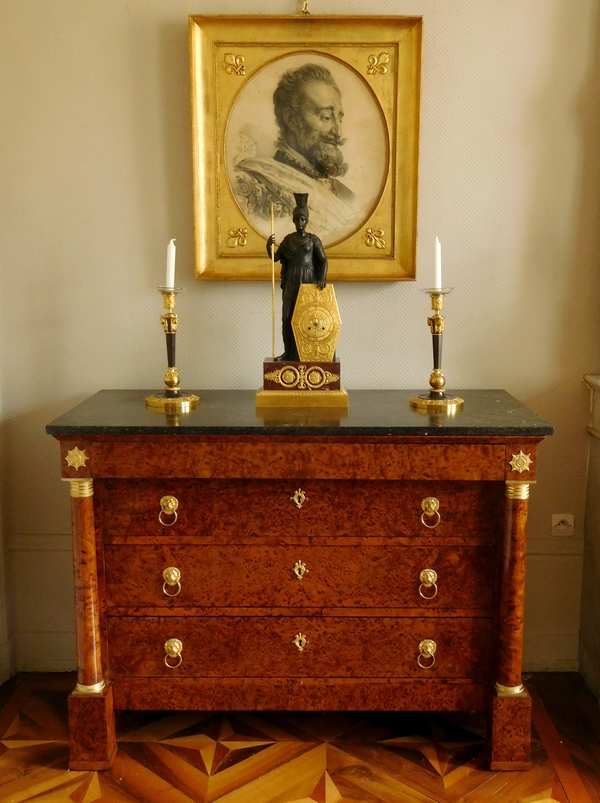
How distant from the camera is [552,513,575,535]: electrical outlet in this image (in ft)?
8.20

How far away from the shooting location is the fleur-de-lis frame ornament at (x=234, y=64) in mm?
2240

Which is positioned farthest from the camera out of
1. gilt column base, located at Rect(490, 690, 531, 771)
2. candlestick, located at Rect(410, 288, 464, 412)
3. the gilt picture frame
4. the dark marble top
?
the gilt picture frame

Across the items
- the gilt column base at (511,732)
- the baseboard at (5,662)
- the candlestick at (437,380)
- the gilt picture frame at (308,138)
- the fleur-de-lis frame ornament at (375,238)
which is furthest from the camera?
the baseboard at (5,662)

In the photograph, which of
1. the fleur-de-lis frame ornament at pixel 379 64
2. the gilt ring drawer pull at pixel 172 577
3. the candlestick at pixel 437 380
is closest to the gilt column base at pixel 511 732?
the candlestick at pixel 437 380

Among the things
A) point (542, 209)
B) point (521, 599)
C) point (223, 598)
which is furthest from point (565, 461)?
point (223, 598)

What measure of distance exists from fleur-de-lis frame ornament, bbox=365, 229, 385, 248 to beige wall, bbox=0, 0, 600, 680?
0.14m

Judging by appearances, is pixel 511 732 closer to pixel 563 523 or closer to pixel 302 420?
pixel 563 523

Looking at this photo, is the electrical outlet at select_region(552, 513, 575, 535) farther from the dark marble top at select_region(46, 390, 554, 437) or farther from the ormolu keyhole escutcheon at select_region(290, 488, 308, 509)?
the ormolu keyhole escutcheon at select_region(290, 488, 308, 509)

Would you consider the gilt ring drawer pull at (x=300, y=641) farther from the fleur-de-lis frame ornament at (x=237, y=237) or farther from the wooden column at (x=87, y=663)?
the fleur-de-lis frame ornament at (x=237, y=237)

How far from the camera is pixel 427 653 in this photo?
77.9 inches

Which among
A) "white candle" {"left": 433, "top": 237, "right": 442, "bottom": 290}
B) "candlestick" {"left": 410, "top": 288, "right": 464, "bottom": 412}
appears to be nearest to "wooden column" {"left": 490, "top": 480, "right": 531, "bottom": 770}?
"candlestick" {"left": 410, "top": 288, "right": 464, "bottom": 412}

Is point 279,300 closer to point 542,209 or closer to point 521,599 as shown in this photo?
point 542,209

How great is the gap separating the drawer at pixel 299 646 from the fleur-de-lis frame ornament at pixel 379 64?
5.63 ft

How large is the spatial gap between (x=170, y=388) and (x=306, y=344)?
1.49 feet
